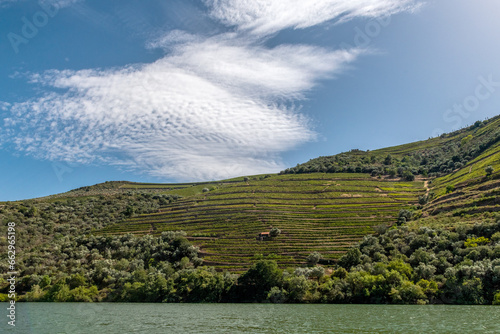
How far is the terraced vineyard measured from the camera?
336 feet

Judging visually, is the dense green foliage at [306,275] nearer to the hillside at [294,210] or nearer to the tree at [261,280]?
the tree at [261,280]

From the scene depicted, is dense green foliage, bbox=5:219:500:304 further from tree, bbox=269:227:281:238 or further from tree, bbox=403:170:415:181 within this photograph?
tree, bbox=403:170:415:181

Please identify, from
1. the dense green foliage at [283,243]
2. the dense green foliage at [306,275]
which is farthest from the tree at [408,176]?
the dense green foliage at [306,275]

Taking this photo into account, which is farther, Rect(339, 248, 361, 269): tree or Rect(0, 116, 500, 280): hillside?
Rect(0, 116, 500, 280): hillside

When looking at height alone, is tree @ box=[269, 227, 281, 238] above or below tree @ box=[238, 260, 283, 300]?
above

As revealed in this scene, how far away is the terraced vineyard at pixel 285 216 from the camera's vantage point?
10250 cm

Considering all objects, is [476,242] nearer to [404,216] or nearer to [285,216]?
[404,216]

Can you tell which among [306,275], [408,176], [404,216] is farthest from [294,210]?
A: [408,176]

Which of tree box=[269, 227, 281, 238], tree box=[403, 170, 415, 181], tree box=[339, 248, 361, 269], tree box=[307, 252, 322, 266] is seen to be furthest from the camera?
tree box=[403, 170, 415, 181]

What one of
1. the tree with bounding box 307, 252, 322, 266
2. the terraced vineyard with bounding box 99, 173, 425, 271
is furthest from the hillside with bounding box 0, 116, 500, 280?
the tree with bounding box 307, 252, 322, 266

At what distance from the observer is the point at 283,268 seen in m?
92.5

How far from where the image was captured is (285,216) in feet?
418

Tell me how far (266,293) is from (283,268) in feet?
46.2

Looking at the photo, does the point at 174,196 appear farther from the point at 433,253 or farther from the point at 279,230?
the point at 433,253
